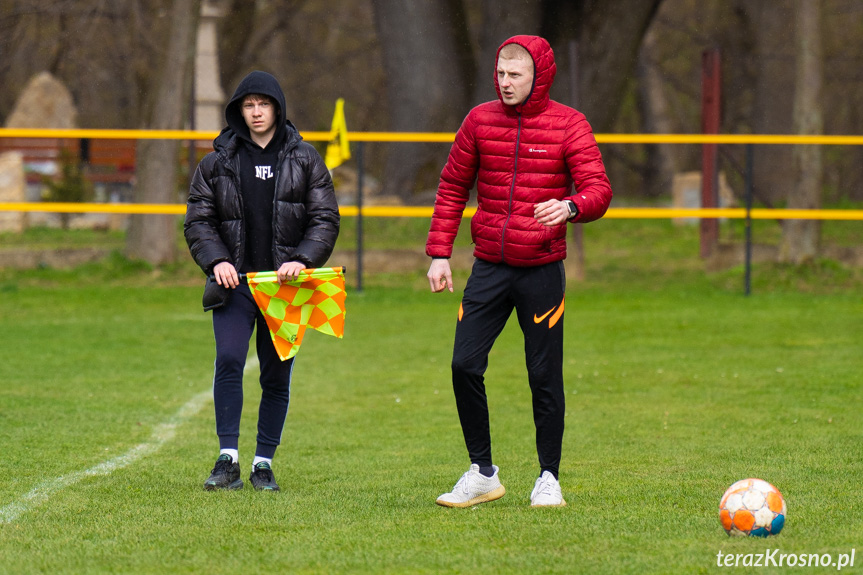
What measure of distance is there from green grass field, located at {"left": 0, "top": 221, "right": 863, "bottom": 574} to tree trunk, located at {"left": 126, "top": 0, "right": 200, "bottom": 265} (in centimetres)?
168

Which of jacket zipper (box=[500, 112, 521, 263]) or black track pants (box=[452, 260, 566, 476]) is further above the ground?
jacket zipper (box=[500, 112, 521, 263])

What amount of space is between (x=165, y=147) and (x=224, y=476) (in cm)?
1151

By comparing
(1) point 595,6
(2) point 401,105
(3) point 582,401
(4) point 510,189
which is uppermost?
(1) point 595,6

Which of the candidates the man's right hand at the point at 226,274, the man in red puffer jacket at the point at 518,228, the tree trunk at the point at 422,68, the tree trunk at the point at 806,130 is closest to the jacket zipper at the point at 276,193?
the man's right hand at the point at 226,274

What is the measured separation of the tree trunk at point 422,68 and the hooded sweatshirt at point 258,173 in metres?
13.6

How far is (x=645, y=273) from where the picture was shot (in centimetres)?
1662

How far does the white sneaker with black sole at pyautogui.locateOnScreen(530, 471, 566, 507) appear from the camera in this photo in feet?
16.4

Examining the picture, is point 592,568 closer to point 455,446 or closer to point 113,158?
point 455,446

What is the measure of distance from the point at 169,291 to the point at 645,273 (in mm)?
6122

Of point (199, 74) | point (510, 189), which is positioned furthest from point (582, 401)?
point (199, 74)

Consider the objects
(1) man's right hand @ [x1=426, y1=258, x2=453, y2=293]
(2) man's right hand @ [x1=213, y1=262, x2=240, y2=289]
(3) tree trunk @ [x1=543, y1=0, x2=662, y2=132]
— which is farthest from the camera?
(3) tree trunk @ [x1=543, y1=0, x2=662, y2=132]

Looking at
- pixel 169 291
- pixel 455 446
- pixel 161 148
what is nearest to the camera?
pixel 455 446
